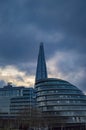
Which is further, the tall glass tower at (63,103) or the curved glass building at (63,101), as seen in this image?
the curved glass building at (63,101)

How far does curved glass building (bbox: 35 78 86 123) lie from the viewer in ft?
590

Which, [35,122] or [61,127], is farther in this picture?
[61,127]

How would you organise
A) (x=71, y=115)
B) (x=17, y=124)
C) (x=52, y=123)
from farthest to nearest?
(x=71, y=115) → (x=52, y=123) → (x=17, y=124)

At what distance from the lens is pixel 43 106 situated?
18750cm

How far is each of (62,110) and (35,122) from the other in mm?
42796

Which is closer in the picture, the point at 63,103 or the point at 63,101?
the point at 63,101

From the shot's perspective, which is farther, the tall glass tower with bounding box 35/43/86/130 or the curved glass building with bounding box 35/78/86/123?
the curved glass building with bounding box 35/78/86/123

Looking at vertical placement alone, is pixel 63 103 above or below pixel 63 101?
below

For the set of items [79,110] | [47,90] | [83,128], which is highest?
[47,90]

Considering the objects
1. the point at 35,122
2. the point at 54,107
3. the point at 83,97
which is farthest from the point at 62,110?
the point at 35,122

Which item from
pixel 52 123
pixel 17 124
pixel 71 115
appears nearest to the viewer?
pixel 17 124

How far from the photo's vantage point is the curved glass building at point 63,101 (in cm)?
17975

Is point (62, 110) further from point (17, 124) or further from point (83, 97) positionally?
point (17, 124)

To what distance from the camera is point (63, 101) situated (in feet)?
589
